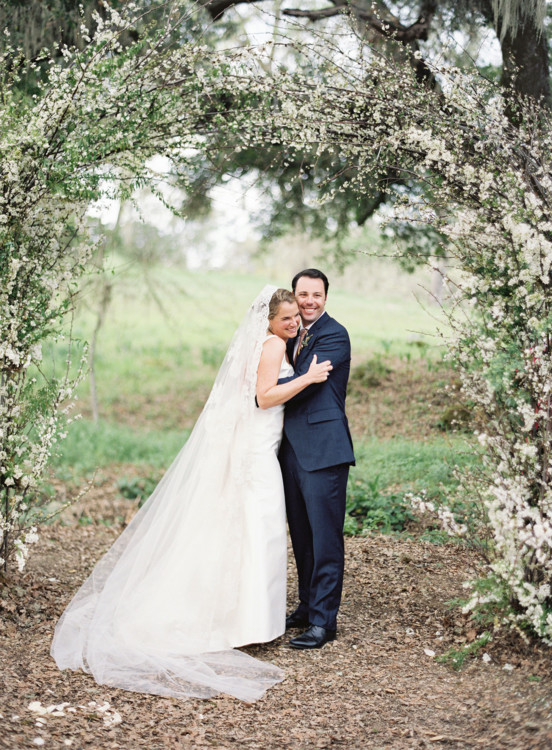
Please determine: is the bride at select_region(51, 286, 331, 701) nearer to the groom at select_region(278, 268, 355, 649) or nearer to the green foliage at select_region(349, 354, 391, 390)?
the groom at select_region(278, 268, 355, 649)

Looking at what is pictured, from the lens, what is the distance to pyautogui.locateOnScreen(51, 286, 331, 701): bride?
4.44 metres

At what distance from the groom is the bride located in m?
0.12

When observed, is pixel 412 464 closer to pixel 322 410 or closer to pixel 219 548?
pixel 322 410

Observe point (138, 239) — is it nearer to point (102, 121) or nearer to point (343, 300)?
point (343, 300)

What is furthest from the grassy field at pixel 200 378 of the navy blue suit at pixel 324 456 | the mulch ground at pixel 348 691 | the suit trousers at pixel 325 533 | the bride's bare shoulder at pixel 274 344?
the mulch ground at pixel 348 691

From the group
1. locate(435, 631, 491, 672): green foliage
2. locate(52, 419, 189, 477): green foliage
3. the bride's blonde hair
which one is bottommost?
locate(52, 419, 189, 477): green foliage

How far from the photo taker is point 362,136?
545 cm

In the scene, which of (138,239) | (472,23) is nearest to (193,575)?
(472,23)

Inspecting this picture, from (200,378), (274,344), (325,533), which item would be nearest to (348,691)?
(325,533)

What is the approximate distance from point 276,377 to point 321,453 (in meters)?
0.55

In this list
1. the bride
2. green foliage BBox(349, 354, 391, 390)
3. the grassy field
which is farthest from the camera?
green foliage BBox(349, 354, 391, 390)

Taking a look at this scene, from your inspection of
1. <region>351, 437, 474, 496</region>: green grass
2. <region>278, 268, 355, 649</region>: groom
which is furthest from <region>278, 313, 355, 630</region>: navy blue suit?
<region>351, 437, 474, 496</region>: green grass

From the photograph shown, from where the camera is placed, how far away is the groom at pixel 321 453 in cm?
457

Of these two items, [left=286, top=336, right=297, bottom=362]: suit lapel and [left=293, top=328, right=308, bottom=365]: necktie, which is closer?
[left=293, top=328, right=308, bottom=365]: necktie
